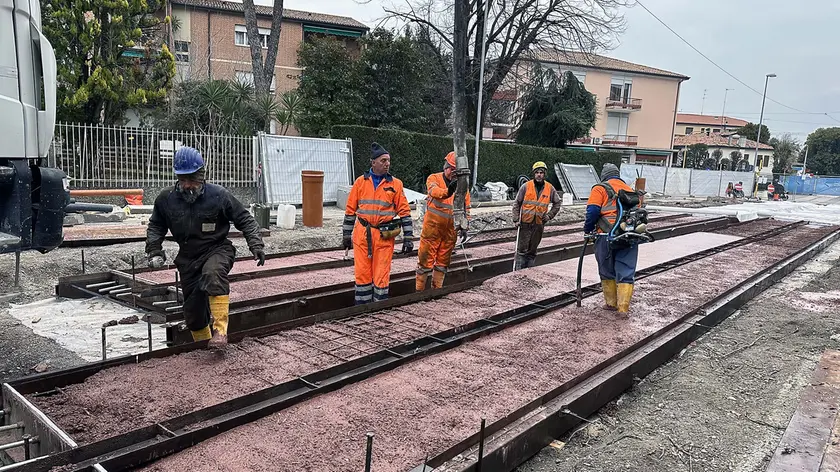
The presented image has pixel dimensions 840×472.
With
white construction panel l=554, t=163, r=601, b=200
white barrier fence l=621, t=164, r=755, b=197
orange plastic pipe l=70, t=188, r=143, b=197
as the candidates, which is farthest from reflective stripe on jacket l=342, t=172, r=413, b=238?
white barrier fence l=621, t=164, r=755, b=197

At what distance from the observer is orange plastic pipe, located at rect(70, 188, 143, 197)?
11.4 meters

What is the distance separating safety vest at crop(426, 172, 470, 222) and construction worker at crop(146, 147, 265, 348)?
246 cm

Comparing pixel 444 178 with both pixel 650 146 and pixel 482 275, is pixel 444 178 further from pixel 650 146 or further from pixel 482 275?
pixel 650 146

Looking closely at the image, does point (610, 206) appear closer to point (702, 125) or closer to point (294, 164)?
point (294, 164)

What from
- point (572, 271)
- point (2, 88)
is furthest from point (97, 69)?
point (572, 271)

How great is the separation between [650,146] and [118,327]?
49.9 m

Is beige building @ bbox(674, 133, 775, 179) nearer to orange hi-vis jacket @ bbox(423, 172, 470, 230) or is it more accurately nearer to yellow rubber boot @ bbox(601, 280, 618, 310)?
yellow rubber boot @ bbox(601, 280, 618, 310)

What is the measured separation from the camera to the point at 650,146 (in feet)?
159

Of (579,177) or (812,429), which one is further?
(579,177)

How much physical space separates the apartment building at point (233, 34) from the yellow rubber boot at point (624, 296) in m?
24.0

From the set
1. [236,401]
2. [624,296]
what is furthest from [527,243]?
[236,401]

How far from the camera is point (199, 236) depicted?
13.1 feet

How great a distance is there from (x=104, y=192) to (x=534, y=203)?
9.54m

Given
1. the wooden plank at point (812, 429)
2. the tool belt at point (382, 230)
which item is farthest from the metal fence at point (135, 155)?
the wooden plank at point (812, 429)
